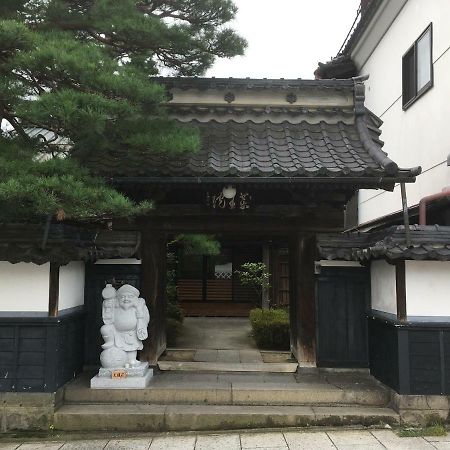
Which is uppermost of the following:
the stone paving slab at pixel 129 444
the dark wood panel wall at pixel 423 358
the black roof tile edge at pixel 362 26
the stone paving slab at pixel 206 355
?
the black roof tile edge at pixel 362 26

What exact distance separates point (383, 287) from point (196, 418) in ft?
12.2

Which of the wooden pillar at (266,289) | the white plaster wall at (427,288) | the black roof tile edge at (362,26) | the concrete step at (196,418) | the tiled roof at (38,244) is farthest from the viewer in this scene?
the wooden pillar at (266,289)

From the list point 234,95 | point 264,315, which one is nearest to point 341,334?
point 264,315

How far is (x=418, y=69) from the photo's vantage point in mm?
9914

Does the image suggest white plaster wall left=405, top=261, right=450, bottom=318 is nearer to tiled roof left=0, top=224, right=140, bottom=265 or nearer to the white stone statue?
the white stone statue

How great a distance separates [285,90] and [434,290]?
186 inches

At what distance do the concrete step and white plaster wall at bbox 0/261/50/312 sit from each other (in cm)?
165

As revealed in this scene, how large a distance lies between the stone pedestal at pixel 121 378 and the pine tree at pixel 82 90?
106 inches

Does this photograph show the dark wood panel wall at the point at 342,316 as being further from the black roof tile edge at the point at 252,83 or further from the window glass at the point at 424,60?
the window glass at the point at 424,60

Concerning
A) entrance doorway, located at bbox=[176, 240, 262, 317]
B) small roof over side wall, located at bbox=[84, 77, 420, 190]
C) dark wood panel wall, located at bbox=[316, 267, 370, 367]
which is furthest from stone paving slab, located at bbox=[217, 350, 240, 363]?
entrance doorway, located at bbox=[176, 240, 262, 317]

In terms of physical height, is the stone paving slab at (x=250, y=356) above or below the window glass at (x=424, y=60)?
below

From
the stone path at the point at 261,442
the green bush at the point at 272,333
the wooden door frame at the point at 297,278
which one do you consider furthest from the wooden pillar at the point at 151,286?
the green bush at the point at 272,333

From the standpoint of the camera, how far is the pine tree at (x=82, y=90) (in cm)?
509

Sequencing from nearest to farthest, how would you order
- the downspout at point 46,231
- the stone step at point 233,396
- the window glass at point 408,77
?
the downspout at point 46,231, the stone step at point 233,396, the window glass at point 408,77
